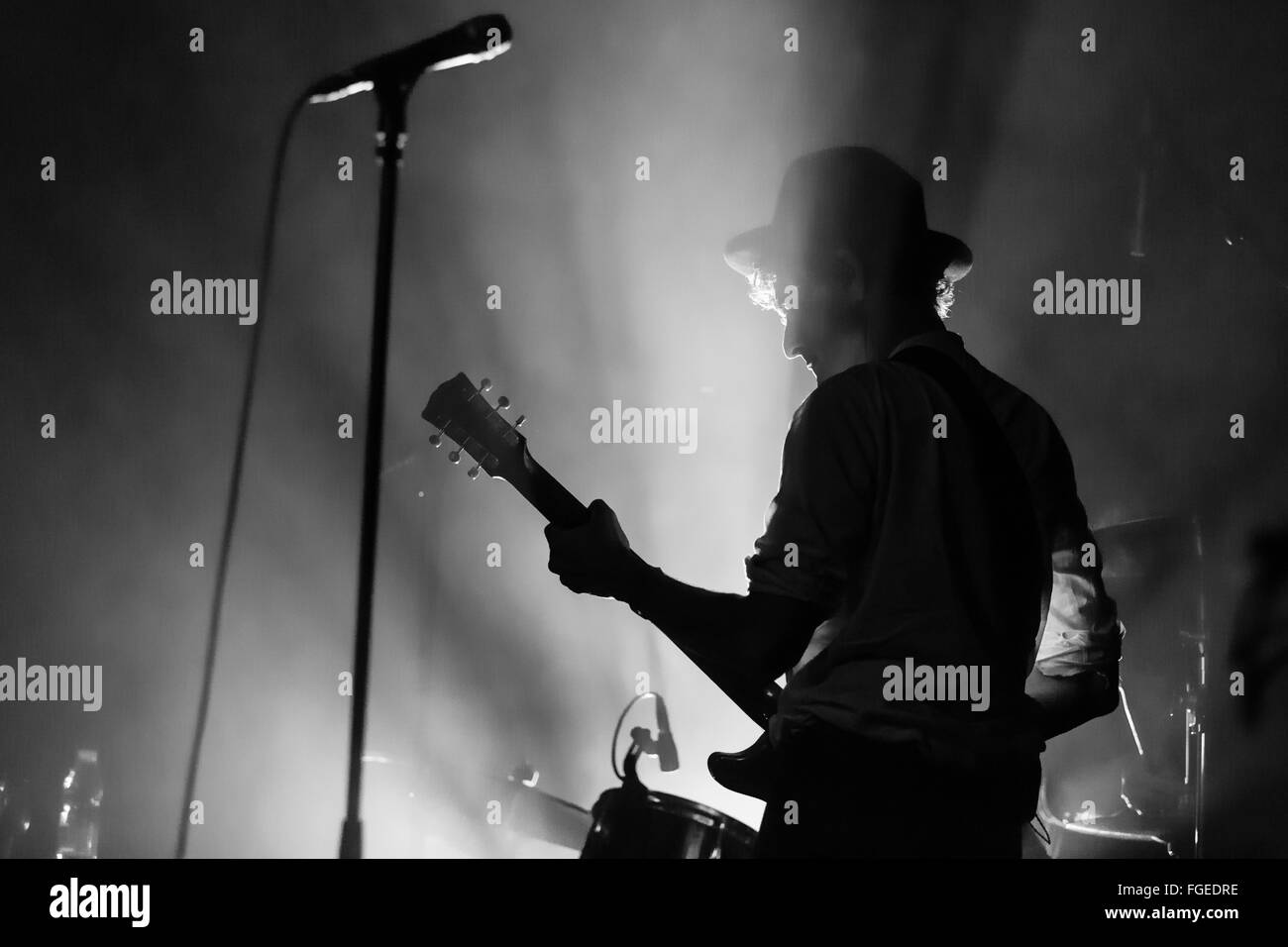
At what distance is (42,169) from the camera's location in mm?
2297

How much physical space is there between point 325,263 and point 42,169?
0.64 meters

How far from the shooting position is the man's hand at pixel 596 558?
1323 millimetres

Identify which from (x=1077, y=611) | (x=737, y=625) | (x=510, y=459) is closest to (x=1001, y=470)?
(x=1077, y=611)

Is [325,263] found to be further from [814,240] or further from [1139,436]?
[1139,436]

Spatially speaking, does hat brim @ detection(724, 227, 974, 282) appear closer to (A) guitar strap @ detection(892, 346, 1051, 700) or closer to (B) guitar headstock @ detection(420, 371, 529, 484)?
(A) guitar strap @ detection(892, 346, 1051, 700)

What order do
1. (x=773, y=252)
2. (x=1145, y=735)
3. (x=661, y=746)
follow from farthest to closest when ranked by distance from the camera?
(x=1145, y=735) < (x=661, y=746) < (x=773, y=252)

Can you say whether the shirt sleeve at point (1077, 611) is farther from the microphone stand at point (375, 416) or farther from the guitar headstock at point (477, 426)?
the microphone stand at point (375, 416)

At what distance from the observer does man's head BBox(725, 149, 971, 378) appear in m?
1.40

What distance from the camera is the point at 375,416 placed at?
212 cm

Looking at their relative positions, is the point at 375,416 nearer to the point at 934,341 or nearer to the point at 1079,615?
the point at 934,341

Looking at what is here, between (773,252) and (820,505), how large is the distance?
1.63ft

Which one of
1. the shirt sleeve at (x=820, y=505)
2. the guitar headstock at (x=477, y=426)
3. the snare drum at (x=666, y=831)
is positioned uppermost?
the guitar headstock at (x=477, y=426)

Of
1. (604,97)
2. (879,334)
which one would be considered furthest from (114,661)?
(879,334)

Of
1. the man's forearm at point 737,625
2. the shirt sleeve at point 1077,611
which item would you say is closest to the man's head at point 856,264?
the shirt sleeve at point 1077,611
